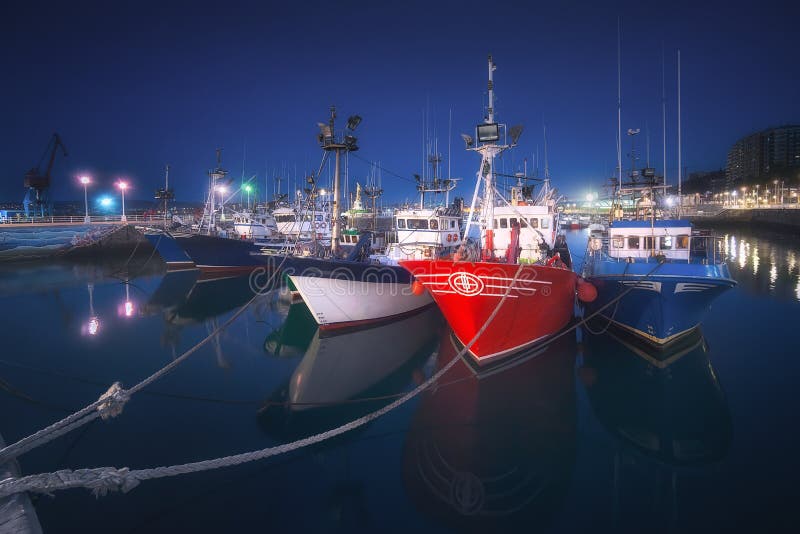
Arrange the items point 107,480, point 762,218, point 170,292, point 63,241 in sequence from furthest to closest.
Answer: point 762,218
point 63,241
point 170,292
point 107,480

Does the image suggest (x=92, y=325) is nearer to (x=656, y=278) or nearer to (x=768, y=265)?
(x=656, y=278)

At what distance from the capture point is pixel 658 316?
12789 millimetres

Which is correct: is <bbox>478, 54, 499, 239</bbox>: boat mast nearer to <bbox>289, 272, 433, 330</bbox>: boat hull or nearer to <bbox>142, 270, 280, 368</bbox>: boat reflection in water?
<bbox>289, 272, 433, 330</bbox>: boat hull

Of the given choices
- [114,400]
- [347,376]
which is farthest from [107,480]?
[347,376]

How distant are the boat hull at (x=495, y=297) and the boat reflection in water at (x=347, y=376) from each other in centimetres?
228

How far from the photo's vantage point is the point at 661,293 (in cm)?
1230

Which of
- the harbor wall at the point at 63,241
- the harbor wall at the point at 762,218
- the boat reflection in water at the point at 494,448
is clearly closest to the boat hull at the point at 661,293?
the boat reflection in water at the point at 494,448

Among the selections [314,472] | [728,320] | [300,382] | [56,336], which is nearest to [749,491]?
[314,472]

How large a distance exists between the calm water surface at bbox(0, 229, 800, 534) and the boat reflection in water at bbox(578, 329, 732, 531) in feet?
0.15

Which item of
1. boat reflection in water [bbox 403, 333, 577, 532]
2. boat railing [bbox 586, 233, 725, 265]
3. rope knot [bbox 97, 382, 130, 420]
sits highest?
boat railing [bbox 586, 233, 725, 265]

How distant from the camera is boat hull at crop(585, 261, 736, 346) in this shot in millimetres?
11844

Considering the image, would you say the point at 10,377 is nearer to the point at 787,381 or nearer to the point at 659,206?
the point at 787,381

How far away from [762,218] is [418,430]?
8806 centimetres

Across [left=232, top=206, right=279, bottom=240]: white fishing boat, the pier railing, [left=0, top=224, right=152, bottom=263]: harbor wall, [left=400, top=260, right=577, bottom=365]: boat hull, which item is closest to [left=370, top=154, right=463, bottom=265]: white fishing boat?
[left=400, top=260, right=577, bottom=365]: boat hull
